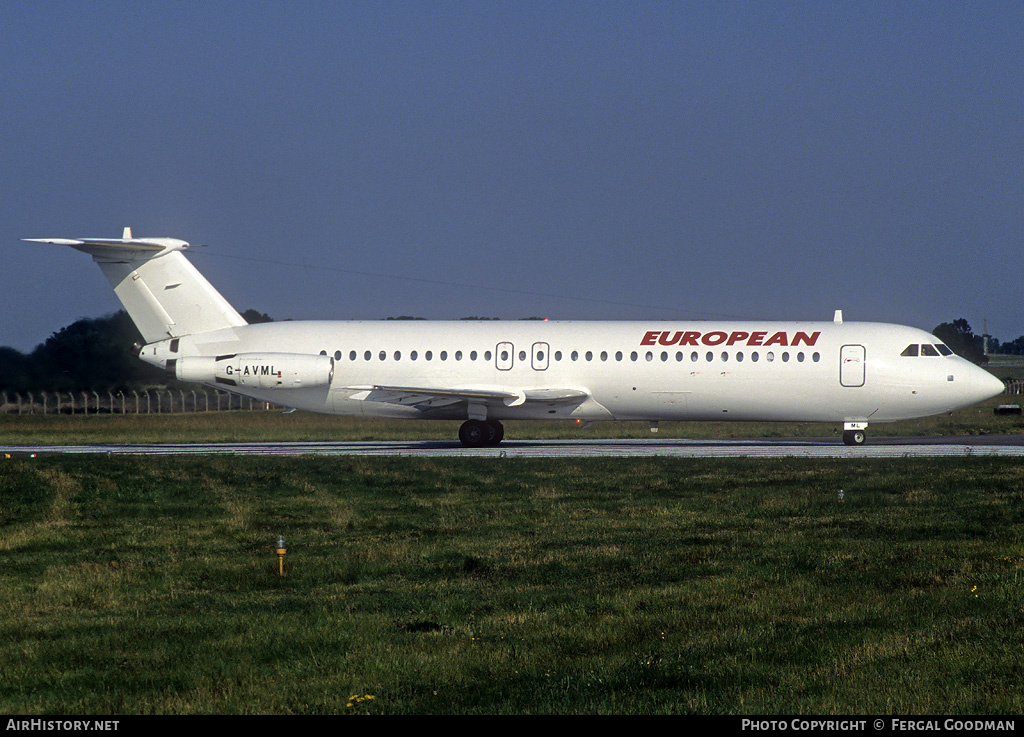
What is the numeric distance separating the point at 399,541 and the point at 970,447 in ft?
69.4

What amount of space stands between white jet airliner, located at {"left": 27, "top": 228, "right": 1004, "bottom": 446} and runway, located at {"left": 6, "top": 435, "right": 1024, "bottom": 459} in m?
1.06

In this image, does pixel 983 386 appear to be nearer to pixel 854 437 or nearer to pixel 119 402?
pixel 854 437

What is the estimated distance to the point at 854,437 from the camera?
3244 centimetres

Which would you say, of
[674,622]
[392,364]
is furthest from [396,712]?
[392,364]

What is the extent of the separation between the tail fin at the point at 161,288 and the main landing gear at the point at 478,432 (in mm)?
8459

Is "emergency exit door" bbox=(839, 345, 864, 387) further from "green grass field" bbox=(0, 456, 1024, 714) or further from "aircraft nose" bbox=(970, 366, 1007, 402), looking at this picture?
"green grass field" bbox=(0, 456, 1024, 714)

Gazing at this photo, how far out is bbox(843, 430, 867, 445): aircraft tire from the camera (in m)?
32.4

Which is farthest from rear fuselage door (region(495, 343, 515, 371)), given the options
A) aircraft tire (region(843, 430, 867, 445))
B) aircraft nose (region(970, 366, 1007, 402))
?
aircraft nose (region(970, 366, 1007, 402))

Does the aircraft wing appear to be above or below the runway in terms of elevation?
above

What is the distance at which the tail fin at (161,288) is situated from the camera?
108 feet

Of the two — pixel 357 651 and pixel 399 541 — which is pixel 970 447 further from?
pixel 357 651

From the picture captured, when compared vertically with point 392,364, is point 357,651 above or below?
below

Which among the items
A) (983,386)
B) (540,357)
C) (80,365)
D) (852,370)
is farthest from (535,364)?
(80,365)

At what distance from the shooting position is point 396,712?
25.8ft
